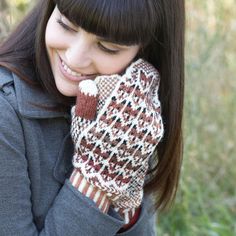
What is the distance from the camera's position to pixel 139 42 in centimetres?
153

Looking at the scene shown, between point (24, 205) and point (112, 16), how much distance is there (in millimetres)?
500

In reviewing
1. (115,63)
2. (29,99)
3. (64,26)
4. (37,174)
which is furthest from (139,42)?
(37,174)

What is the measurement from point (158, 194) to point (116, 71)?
1.71ft

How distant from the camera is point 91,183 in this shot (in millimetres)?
1532

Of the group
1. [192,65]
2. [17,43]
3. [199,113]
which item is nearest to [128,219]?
[17,43]

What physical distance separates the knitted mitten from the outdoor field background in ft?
2.69

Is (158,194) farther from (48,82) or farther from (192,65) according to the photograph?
(192,65)

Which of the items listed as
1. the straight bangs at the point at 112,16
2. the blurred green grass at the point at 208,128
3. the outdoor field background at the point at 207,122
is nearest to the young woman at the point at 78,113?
the straight bangs at the point at 112,16

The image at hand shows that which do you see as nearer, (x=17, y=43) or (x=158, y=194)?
(x=17, y=43)

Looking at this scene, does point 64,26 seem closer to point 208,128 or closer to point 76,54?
point 76,54

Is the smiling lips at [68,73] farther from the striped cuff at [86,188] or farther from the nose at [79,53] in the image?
the striped cuff at [86,188]

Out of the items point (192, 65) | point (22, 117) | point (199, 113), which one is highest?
point (22, 117)

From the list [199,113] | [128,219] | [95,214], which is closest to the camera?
[95,214]

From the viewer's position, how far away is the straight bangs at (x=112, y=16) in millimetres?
1414
